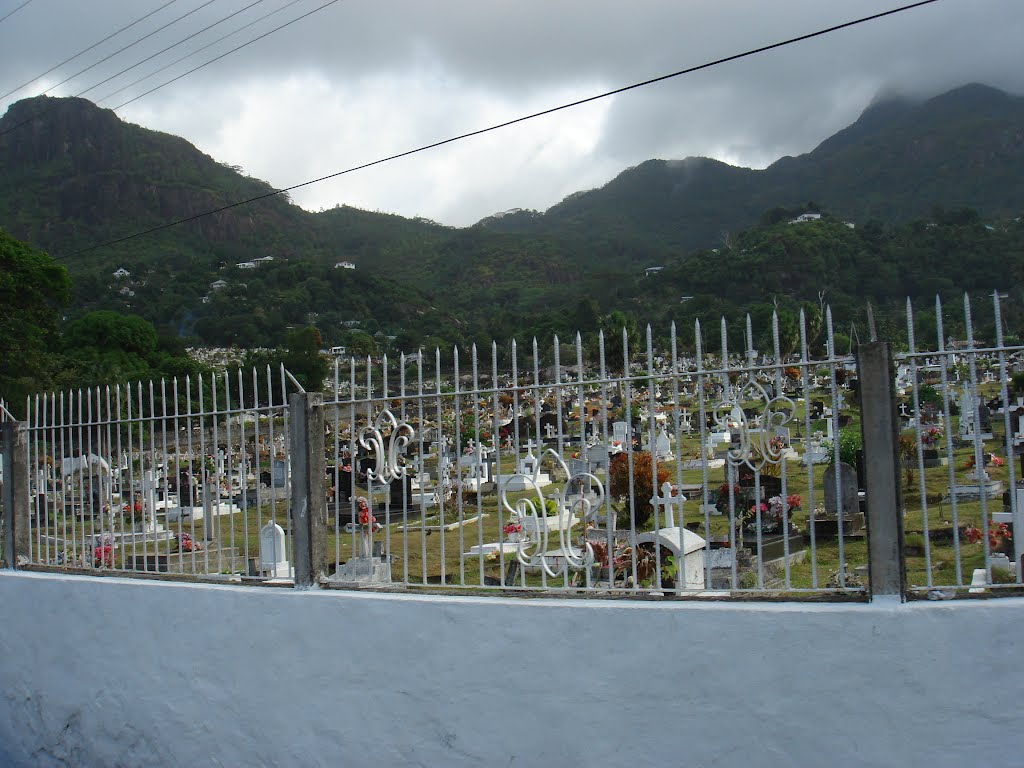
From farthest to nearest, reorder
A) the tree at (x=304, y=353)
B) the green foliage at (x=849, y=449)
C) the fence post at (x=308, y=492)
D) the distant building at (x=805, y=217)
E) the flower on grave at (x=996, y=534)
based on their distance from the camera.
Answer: the distant building at (x=805, y=217) < the tree at (x=304, y=353) < the green foliage at (x=849, y=449) < the flower on grave at (x=996, y=534) < the fence post at (x=308, y=492)

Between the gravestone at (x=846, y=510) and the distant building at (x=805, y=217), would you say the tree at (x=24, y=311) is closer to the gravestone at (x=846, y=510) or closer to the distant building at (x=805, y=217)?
the gravestone at (x=846, y=510)

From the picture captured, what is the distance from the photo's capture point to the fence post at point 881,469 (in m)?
3.50

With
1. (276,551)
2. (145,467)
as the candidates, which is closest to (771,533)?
(276,551)

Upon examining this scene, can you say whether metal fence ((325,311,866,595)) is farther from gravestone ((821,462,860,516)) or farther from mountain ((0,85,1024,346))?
mountain ((0,85,1024,346))

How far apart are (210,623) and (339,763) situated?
1118 millimetres

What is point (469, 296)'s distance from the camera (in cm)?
5775

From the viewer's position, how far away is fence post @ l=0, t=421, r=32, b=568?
255 inches

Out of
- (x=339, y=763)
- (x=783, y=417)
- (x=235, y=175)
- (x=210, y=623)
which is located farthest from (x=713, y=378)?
(x=235, y=175)

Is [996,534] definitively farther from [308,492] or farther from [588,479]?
[308,492]

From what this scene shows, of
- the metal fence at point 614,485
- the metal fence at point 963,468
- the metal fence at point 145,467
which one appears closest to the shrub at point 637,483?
the metal fence at point 614,485

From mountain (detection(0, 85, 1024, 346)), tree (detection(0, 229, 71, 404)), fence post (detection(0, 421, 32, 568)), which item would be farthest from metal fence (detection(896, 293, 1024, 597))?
mountain (detection(0, 85, 1024, 346))

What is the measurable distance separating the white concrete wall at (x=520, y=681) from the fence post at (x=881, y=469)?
170 mm

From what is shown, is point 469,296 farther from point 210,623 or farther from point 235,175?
point 210,623

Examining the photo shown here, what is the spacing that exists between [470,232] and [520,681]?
217ft
